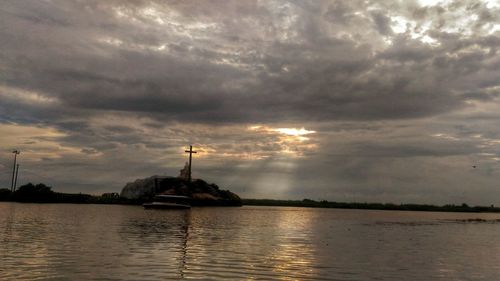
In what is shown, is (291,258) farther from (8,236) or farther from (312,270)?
(8,236)

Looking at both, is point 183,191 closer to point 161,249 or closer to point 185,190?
point 185,190

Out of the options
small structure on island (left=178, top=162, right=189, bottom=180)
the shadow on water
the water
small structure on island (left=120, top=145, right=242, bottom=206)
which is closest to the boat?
small structure on island (left=120, top=145, right=242, bottom=206)

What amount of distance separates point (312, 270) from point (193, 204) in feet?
481

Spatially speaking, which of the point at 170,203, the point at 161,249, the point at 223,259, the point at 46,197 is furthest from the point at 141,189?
the point at 223,259

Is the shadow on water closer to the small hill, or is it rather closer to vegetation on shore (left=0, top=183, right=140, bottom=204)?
the small hill

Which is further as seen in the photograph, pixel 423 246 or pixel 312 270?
pixel 423 246

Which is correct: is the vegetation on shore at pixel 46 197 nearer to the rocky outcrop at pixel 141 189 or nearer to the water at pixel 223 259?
the rocky outcrop at pixel 141 189

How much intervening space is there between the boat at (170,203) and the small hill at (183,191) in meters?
17.1

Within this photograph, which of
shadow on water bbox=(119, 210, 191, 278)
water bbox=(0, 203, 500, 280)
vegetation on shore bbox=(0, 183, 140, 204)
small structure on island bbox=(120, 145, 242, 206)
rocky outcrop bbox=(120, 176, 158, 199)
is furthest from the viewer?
rocky outcrop bbox=(120, 176, 158, 199)

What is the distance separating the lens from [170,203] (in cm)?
13712

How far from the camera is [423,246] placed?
44875mm

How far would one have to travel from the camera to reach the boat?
131375 millimetres

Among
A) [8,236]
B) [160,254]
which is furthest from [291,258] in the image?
[8,236]

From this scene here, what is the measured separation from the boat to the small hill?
56.2 feet
